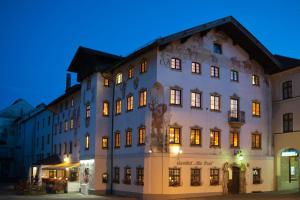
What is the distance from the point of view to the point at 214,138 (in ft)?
121

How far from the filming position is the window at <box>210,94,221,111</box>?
36906 millimetres

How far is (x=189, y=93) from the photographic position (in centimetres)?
3569

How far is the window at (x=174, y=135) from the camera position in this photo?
34.5 meters

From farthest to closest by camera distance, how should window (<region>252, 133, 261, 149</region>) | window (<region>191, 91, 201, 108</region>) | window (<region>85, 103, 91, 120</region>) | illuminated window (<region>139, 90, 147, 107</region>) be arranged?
window (<region>85, 103, 91, 120</region>) → window (<region>252, 133, 261, 149</region>) → window (<region>191, 91, 201, 108</region>) → illuminated window (<region>139, 90, 147, 107</region>)

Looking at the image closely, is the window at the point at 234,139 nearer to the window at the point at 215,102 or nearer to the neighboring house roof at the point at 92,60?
the window at the point at 215,102

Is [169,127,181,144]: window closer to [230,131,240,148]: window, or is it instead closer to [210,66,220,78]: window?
[230,131,240,148]: window

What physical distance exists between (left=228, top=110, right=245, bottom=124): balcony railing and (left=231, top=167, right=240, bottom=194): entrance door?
383 cm

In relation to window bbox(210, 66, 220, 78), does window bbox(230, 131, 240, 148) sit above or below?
below

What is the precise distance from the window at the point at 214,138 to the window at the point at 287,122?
21.4 ft

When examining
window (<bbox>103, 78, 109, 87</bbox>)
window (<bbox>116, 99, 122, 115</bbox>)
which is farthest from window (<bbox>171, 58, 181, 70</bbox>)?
window (<bbox>103, 78, 109, 87</bbox>)

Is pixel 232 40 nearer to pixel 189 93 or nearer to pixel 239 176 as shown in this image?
pixel 189 93

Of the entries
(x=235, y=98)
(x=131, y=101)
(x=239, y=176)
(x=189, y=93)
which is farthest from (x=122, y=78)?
(x=239, y=176)

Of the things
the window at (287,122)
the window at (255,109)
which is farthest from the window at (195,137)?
the window at (287,122)

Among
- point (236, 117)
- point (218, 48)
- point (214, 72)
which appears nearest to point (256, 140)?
point (236, 117)
